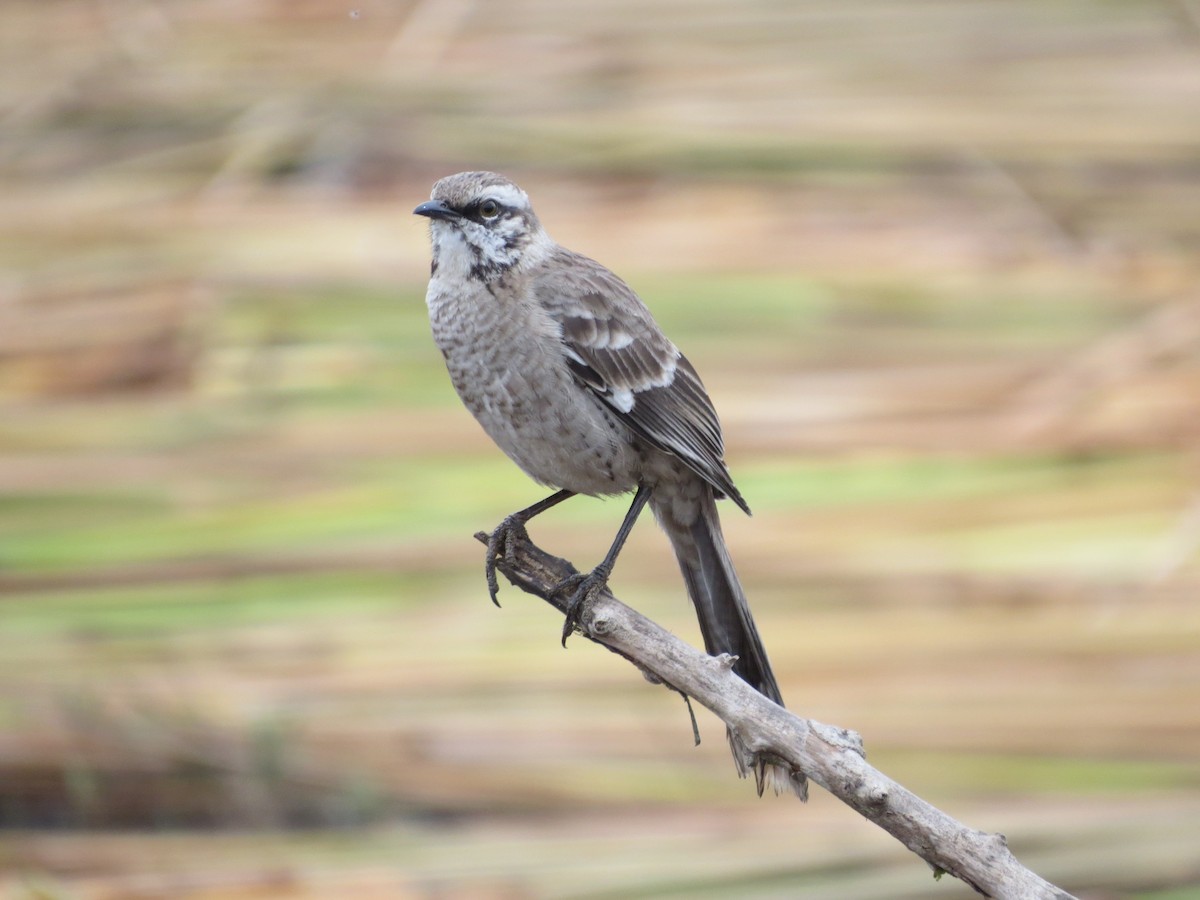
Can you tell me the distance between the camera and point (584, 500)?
491 cm

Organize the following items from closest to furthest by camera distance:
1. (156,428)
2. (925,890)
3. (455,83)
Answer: (925,890)
(156,428)
(455,83)

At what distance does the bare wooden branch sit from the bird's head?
1072 millimetres

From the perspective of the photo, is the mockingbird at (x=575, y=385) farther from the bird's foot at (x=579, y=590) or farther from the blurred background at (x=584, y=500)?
the blurred background at (x=584, y=500)

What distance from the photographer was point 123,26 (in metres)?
5.91

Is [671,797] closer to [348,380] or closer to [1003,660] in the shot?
[1003,660]

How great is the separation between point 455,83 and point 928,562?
8.52ft

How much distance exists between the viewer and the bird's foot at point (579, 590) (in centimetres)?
343

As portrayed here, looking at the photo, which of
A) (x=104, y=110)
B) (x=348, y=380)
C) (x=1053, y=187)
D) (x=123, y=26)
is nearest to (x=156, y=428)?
(x=348, y=380)

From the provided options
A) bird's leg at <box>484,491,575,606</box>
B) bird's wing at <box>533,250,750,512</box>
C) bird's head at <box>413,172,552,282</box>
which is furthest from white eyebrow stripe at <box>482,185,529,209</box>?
bird's leg at <box>484,491,575,606</box>

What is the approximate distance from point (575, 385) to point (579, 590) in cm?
55

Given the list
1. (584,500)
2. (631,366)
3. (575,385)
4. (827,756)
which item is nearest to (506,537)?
(575,385)

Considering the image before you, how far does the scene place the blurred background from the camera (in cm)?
410

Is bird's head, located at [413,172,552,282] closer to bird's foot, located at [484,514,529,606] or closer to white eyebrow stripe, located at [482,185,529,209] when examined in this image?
white eyebrow stripe, located at [482,185,529,209]

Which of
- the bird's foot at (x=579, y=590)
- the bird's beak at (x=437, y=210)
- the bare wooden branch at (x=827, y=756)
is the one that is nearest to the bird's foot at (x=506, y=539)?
the bird's foot at (x=579, y=590)
